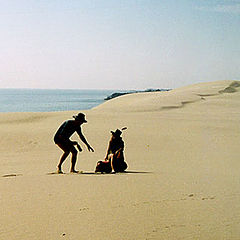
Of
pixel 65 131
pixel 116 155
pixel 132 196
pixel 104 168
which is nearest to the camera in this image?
pixel 132 196

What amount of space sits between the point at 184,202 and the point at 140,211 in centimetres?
77

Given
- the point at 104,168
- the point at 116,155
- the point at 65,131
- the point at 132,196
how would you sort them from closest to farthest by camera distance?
1. the point at 132,196
2. the point at 116,155
3. the point at 104,168
4. the point at 65,131

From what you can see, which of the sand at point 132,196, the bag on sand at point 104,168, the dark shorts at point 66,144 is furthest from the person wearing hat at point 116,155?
the dark shorts at point 66,144

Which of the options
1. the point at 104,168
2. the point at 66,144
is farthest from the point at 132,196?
the point at 66,144

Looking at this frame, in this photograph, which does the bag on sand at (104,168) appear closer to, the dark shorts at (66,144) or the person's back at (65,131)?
the dark shorts at (66,144)

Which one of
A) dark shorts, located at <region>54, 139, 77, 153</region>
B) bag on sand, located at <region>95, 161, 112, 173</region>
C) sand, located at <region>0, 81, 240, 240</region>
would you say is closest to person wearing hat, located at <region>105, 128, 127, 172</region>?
bag on sand, located at <region>95, 161, 112, 173</region>

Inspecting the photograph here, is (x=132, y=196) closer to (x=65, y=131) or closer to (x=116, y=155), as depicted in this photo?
(x=116, y=155)

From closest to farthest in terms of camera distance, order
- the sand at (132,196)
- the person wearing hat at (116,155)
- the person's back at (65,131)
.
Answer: the sand at (132,196), the person wearing hat at (116,155), the person's back at (65,131)

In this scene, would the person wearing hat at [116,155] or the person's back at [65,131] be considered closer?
the person wearing hat at [116,155]

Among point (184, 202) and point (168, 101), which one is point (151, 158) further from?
point (168, 101)

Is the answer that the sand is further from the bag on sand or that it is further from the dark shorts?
the dark shorts

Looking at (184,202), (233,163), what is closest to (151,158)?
(233,163)

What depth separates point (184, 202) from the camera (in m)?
5.21

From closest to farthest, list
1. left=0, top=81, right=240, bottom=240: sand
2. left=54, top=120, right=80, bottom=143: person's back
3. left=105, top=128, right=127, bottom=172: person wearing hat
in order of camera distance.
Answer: left=0, top=81, right=240, bottom=240: sand → left=105, top=128, right=127, bottom=172: person wearing hat → left=54, top=120, right=80, bottom=143: person's back
